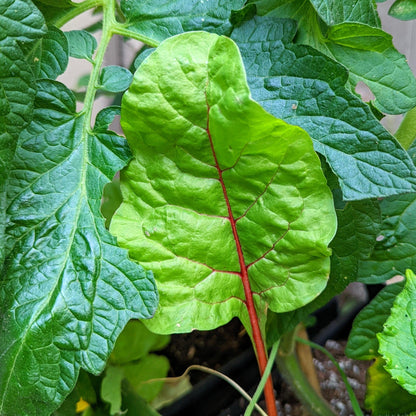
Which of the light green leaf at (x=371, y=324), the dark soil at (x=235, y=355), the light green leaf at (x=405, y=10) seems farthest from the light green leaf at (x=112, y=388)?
the light green leaf at (x=405, y=10)

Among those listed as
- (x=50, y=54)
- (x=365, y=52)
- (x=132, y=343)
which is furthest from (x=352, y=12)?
(x=132, y=343)

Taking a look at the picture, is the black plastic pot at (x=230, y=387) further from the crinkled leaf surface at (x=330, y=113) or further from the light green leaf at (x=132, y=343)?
the crinkled leaf surface at (x=330, y=113)

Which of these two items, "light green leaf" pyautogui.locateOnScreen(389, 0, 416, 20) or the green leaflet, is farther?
"light green leaf" pyautogui.locateOnScreen(389, 0, 416, 20)

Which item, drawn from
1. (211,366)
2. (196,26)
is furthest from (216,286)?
(211,366)

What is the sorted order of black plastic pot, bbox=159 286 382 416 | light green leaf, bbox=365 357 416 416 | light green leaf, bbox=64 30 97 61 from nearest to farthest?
light green leaf, bbox=64 30 97 61 < light green leaf, bbox=365 357 416 416 < black plastic pot, bbox=159 286 382 416

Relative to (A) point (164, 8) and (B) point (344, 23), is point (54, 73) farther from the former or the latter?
(B) point (344, 23)

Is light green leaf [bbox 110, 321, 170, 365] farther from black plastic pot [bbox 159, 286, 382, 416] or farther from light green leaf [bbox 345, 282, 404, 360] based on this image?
light green leaf [bbox 345, 282, 404, 360]

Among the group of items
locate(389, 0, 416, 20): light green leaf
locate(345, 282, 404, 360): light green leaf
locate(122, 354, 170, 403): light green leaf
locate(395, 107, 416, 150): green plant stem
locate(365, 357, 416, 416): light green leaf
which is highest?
locate(389, 0, 416, 20): light green leaf

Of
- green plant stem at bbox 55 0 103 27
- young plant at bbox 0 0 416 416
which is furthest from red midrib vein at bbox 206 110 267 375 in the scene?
green plant stem at bbox 55 0 103 27
